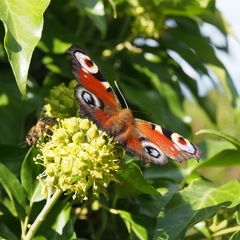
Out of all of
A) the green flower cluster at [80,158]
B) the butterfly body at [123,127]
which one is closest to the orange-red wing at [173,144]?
the butterfly body at [123,127]

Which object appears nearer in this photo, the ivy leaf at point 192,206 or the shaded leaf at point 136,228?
the ivy leaf at point 192,206

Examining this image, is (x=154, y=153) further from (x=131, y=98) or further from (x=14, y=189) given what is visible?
(x=131, y=98)

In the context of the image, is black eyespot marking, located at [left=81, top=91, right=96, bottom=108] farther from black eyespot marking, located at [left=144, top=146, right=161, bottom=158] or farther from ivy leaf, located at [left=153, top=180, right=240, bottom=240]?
ivy leaf, located at [left=153, top=180, right=240, bottom=240]

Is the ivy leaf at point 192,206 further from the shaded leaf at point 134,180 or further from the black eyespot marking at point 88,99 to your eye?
the black eyespot marking at point 88,99

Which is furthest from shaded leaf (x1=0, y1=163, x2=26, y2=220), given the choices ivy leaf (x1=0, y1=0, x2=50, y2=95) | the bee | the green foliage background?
ivy leaf (x1=0, y1=0, x2=50, y2=95)

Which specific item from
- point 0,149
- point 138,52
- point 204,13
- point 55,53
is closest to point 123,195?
point 0,149

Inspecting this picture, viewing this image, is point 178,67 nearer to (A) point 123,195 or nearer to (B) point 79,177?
(A) point 123,195
